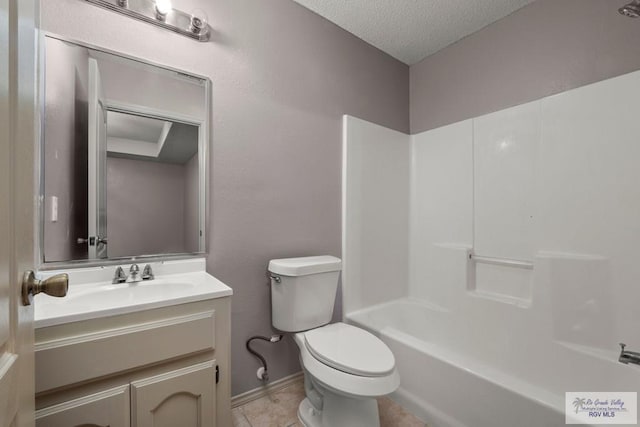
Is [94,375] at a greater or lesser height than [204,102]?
lesser

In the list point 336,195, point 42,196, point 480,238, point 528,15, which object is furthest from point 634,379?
point 42,196

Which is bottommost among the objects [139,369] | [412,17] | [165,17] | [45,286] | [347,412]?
[347,412]

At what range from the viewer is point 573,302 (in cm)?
153

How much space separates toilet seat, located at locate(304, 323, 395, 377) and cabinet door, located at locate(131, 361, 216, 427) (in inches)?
18.9

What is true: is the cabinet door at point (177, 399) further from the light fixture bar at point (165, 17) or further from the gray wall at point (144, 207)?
the light fixture bar at point (165, 17)

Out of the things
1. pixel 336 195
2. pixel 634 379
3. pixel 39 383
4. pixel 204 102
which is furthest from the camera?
pixel 336 195

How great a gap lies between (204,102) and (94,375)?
123cm

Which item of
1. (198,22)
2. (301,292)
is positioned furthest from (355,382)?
(198,22)

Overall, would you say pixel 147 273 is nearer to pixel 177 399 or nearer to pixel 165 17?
pixel 177 399

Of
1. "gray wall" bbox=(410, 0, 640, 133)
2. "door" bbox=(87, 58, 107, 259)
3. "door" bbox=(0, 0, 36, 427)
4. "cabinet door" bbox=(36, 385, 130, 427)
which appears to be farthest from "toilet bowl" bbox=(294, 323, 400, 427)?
"gray wall" bbox=(410, 0, 640, 133)

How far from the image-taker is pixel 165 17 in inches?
51.9

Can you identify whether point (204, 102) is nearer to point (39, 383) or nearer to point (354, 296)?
point (39, 383)

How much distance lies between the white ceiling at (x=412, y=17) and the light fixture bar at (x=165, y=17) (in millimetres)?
698

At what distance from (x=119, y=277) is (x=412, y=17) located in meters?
2.26
